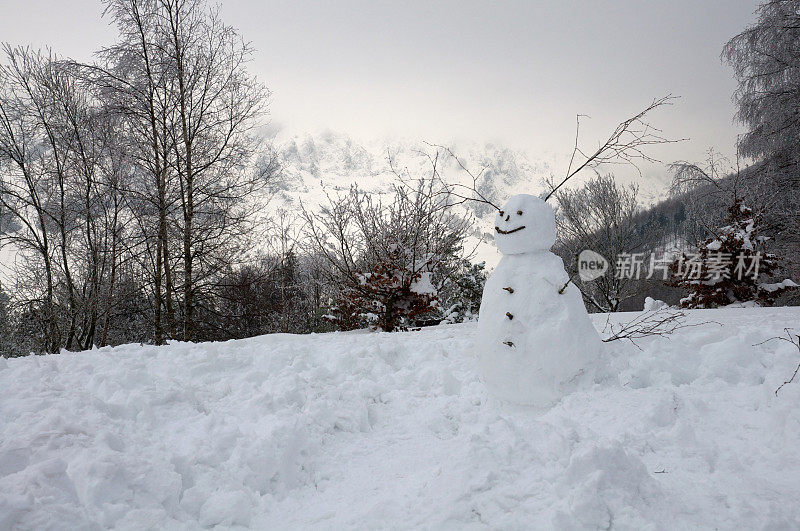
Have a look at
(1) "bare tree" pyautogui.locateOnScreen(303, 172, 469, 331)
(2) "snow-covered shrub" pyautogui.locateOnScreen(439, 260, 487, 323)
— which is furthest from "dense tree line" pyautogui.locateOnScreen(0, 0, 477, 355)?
(2) "snow-covered shrub" pyautogui.locateOnScreen(439, 260, 487, 323)

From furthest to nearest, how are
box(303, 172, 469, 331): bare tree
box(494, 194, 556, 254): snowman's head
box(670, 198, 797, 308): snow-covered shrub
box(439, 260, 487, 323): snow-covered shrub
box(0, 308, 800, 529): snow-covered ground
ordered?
box(439, 260, 487, 323): snow-covered shrub, box(670, 198, 797, 308): snow-covered shrub, box(303, 172, 469, 331): bare tree, box(494, 194, 556, 254): snowman's head, box(0, 308, 800, 529): snow-covered ground

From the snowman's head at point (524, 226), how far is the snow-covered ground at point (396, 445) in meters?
1.18

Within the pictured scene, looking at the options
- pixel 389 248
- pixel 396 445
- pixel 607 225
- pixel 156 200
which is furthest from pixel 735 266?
pixel 156 200

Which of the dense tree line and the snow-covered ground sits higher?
the dense tree line

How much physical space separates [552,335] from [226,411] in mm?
2684

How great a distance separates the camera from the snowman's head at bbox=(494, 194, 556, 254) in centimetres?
358

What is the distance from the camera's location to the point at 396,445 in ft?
9.82

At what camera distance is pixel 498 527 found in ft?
6.22

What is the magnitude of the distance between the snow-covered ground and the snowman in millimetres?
193

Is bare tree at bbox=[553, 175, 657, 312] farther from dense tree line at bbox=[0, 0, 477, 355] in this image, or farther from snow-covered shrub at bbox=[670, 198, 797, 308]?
dense tree line at bbox=[0, 0, 477, 355]

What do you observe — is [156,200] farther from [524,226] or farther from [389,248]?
[524,226]

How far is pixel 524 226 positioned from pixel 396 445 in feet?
6.97

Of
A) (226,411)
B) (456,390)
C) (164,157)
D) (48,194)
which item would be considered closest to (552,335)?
(456,390)

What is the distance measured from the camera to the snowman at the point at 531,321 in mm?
3252
